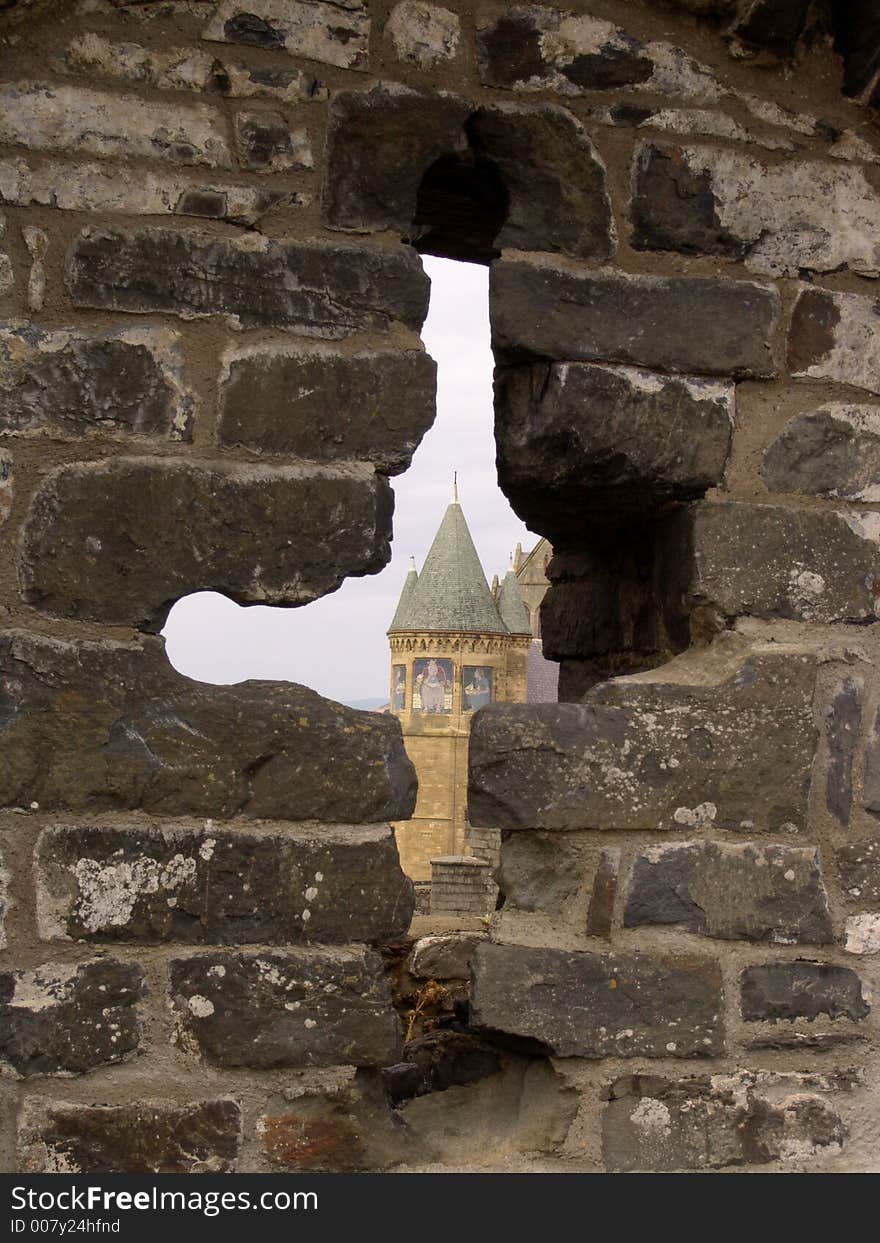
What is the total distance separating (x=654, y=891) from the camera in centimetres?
224

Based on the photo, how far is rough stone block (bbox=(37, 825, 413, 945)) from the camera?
6.72 feet

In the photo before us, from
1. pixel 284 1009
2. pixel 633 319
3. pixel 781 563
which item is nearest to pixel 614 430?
pixel 633 319

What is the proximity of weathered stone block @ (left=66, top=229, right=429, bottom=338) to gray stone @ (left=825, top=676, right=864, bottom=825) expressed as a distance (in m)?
1.08

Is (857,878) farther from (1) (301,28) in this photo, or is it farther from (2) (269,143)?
(1) (301,28)

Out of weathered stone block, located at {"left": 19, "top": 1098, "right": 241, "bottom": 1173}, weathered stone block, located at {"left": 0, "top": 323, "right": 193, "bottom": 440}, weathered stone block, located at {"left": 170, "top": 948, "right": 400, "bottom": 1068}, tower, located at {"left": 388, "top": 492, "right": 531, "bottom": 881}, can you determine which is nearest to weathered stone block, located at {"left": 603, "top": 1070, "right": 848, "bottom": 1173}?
weathered stone block, located at {"left": 170, "top": 948, "right": 400, "bottom": 1068}

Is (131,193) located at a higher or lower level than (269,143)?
lower

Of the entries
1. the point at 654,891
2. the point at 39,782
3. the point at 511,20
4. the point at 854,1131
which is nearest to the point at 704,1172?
the point at 854,1131

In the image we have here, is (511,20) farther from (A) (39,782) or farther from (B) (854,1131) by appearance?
(B) (854,1131)

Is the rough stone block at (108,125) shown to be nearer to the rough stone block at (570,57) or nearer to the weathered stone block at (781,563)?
the rough stone block at (570,57)

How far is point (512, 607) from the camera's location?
3127cm

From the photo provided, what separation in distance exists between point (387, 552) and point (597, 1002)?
35.5 inches

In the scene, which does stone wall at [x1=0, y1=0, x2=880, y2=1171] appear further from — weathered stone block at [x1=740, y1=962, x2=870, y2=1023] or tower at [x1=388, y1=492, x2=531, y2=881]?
tower at [x1=388, y1=492, x2=531, y2=881]

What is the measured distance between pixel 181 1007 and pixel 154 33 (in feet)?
5.69

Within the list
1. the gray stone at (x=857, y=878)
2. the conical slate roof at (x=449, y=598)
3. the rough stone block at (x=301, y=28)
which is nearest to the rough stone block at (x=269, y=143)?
the rough stone block at (x=301, y=28)
